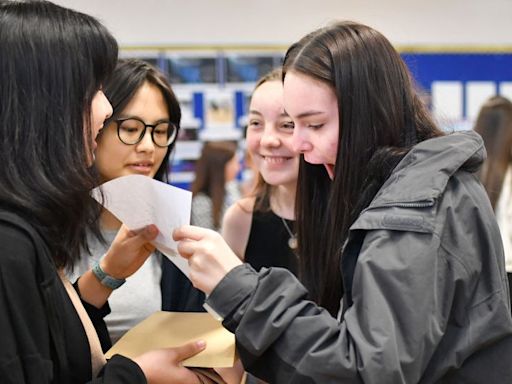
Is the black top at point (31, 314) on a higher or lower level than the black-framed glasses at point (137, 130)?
lower

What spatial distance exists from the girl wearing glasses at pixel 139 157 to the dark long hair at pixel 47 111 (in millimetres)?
686

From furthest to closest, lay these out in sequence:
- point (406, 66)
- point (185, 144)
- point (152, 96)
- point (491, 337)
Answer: point (185, 144), point (152, 96), point (406, 66), point (491, 337)

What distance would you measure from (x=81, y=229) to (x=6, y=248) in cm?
26

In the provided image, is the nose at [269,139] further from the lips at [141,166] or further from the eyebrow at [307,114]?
the eyebrow at [307,114]

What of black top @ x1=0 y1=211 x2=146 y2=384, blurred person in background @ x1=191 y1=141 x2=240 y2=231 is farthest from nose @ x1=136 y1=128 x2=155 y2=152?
blurred person in background @ x1=191 y1=141 x2=240 y2=231

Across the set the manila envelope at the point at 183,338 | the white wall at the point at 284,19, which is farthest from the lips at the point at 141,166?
the white wall at the point at 284,19

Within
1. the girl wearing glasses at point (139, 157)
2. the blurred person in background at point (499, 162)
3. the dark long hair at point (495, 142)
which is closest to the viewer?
the girl wearing glasses at point (139, 157)

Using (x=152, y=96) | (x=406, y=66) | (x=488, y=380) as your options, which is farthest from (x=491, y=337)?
(x=152, y=96)

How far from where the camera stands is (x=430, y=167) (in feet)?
3.65

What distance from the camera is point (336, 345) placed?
1047 millimetres

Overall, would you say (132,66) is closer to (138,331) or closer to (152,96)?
(152,96)

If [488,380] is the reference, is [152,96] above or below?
above

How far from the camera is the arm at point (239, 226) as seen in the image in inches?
90.0

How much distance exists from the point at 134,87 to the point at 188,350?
0.93m
